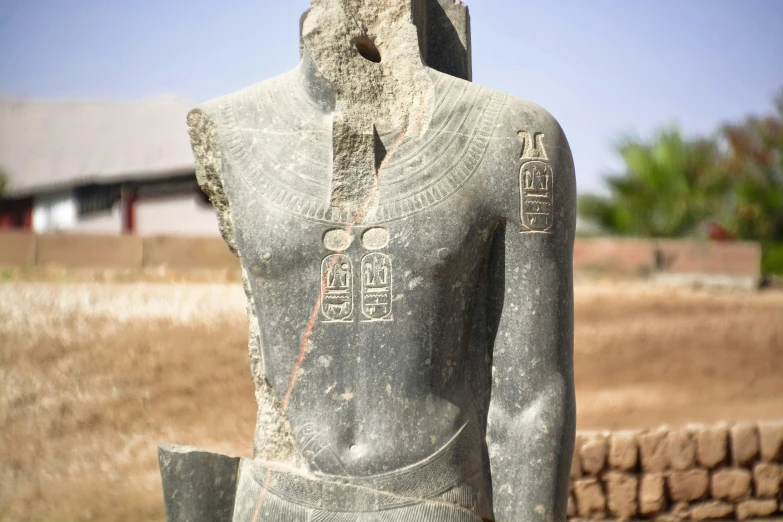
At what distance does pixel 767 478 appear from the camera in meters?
6.77

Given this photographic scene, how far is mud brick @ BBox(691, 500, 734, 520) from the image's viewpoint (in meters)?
6.79

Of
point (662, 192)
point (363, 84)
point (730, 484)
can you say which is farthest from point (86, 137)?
point (363, 84)

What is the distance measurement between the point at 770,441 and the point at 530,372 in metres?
5.12

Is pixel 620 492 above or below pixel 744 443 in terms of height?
below

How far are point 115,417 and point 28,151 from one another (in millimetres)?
22169

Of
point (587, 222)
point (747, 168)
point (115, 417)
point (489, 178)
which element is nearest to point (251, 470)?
point (489, 178)

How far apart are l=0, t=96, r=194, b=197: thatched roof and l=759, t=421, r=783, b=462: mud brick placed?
1878 centimetres

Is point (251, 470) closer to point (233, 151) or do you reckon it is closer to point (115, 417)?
point (233, 151)

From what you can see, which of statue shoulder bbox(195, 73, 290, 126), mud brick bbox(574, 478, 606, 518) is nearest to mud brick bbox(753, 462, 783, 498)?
mud brick bbox(574, 478, 606, 518)

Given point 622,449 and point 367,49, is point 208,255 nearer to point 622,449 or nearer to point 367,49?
point 622,449

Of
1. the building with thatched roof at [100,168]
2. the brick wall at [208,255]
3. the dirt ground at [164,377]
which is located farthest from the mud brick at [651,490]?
the building with thatched roof at [100,168]

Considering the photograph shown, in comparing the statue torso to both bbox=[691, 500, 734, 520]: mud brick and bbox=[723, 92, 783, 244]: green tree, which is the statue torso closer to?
bbox=[691, 500, 734, 520]: mud brick

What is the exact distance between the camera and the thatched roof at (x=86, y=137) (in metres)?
26.4

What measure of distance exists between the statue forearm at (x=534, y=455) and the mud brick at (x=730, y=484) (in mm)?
4930
